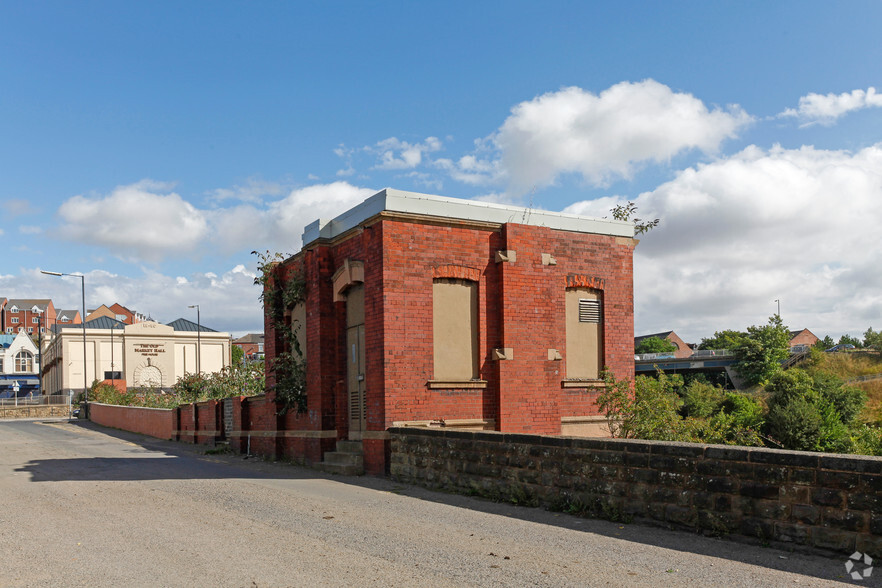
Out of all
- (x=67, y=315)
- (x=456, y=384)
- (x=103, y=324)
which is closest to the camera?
(x=456, y=384)

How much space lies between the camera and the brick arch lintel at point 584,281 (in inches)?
597

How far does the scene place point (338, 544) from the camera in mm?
7039

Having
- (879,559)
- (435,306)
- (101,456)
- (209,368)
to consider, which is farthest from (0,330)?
(879,559)

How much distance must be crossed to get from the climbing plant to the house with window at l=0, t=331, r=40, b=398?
312 ft

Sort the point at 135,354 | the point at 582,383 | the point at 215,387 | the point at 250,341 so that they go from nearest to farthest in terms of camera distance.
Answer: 1. the point at 582,383
2. the point at 215,387
3. the point at 135,354
4. the point at 250,341

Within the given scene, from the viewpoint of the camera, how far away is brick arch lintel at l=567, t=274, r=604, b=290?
1516 centimetres

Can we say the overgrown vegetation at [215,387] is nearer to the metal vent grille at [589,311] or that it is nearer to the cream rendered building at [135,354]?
the metal vent grille at [589,311]

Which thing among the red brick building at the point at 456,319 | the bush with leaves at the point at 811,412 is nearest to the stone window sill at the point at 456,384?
the red brick building at the point at 456,319

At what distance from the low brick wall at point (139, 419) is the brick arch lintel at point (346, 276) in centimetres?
1359

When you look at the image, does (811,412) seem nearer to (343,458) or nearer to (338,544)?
(343,458)

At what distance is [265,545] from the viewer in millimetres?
7031

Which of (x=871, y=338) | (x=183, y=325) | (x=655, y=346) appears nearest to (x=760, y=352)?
(x=871, y=338)

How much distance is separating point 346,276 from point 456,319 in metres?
2.37

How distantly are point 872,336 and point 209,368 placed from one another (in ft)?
292
